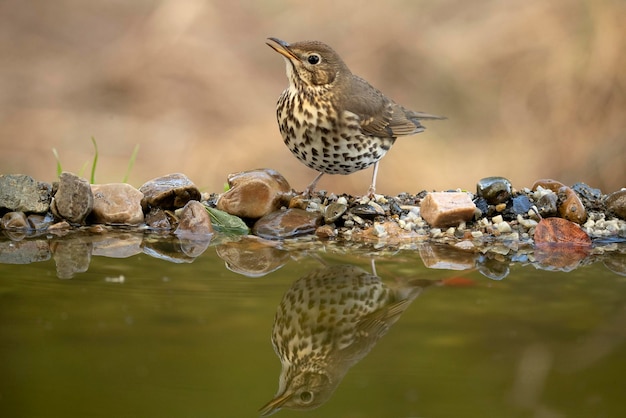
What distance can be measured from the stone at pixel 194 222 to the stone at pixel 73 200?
369 millimetres

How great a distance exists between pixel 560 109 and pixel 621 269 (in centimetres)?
307

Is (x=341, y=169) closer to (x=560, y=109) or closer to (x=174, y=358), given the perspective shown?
(x=174, y=358)

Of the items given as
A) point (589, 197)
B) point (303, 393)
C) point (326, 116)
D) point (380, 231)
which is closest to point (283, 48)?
point (326, 116)

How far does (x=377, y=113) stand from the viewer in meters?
3.31

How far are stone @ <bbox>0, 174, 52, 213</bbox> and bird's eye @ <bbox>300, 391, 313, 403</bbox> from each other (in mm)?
2073

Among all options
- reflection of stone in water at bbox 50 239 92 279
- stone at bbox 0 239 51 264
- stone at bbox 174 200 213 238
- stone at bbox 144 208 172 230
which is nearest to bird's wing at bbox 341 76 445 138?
stone at bbox 174 200 213 238

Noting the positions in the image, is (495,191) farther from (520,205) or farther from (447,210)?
(447,210)

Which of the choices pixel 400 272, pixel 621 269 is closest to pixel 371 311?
pixel 400 272

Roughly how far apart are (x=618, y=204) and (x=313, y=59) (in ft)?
4.53

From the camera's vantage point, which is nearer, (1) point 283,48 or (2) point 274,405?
(2) point 274,405

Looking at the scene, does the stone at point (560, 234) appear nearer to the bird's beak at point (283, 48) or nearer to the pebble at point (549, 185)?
the pebble at point (549, 185)

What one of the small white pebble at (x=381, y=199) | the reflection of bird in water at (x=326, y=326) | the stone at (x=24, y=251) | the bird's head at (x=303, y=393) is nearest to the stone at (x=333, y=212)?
the small white pebble at (x=381, y=199)

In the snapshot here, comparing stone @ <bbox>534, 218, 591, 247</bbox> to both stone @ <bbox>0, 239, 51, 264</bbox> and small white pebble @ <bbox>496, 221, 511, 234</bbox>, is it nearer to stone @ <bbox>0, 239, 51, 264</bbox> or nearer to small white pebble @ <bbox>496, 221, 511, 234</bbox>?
small white pebble @ <bbox>496, 221, 511, 234</bbox>

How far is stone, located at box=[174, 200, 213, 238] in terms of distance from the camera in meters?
2.99
